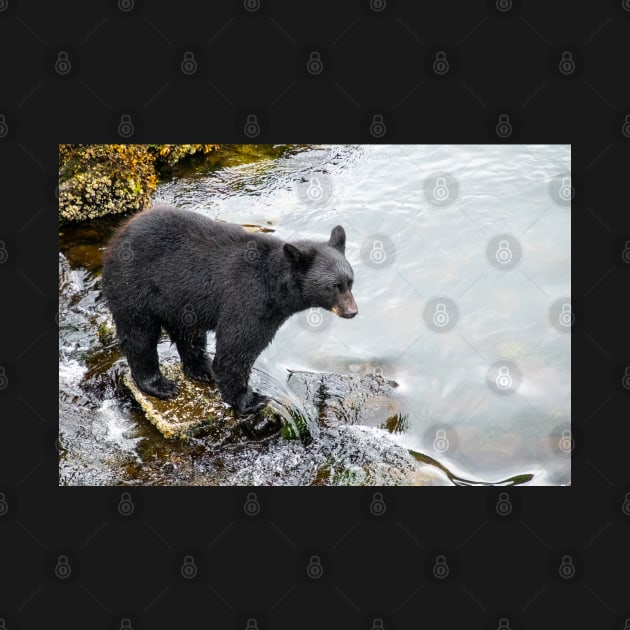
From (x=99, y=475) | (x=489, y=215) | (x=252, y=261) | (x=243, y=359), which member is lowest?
(x=99, y=475)

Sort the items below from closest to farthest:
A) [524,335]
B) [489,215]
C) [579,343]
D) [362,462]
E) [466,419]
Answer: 1. [579,343]
2. [362,462]
3. [466,419]
4. [524,335]
5. [489,215]

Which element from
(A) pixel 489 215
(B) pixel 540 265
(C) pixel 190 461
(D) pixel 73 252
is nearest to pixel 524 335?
(B) pixel 540 265

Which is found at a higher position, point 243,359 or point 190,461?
point 243,359

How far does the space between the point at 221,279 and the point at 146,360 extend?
1.79 meters

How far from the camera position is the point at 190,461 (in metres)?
10.3

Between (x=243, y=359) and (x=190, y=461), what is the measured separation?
1.54m

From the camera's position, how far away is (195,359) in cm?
1155

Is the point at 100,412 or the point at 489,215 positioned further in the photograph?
the point at 489,215

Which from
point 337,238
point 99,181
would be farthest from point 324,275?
point 99,181

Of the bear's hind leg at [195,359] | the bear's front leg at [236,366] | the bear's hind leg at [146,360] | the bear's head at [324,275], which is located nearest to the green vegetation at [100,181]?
the bear's hind leg at [195,359]

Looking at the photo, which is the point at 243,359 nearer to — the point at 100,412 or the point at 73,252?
the point at 100,412

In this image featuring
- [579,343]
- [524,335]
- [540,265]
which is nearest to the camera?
[579,343]

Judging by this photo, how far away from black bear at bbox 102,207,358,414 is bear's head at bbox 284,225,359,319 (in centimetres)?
1

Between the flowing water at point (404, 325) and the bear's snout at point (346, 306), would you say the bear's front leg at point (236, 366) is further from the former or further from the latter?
the bear's snout at point (346, 306)
